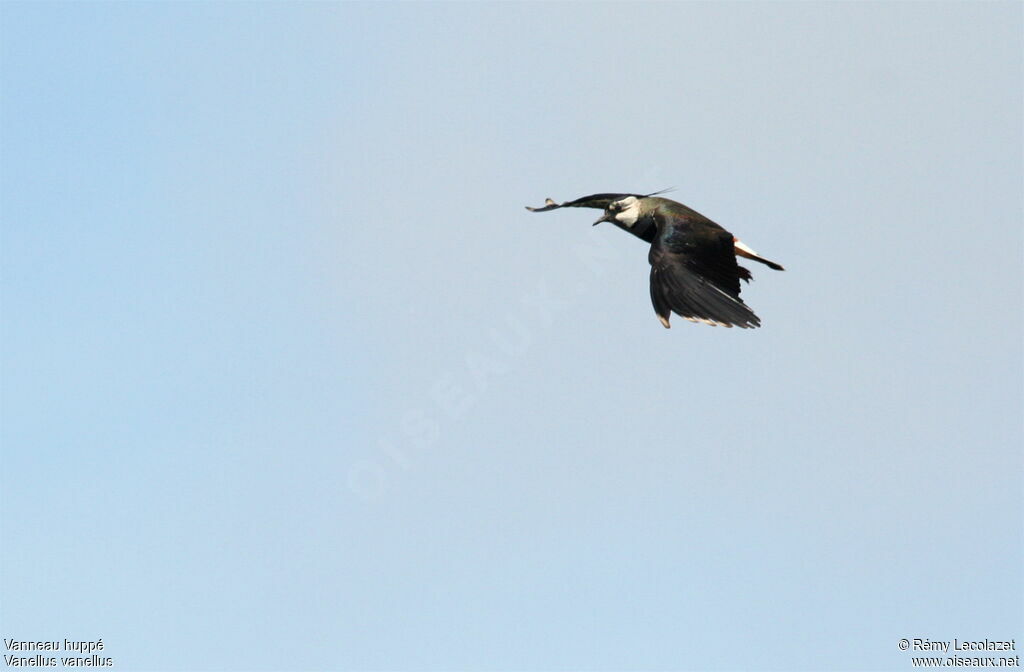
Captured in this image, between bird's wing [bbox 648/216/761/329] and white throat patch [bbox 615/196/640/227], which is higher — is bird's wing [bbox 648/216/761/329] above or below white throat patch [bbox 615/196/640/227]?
below

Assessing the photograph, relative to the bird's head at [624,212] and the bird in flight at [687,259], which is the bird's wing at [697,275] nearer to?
the bird in flight at [687,259]

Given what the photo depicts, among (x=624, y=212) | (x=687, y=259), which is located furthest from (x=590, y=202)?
(x=687, y=259)

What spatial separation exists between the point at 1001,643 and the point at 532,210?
44.2 ft

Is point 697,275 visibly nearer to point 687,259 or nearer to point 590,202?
point 687,259

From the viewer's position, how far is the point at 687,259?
22.9m

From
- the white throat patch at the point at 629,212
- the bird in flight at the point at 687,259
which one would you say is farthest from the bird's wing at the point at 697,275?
the white throat patch at the point at 629,212

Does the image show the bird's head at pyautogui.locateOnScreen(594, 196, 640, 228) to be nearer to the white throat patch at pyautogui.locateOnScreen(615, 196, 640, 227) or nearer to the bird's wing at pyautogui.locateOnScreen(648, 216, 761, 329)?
the white throat patch at pyautogui.locateOnScreen(615, 196, 640, 227)

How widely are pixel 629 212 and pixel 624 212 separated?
10 centimetres

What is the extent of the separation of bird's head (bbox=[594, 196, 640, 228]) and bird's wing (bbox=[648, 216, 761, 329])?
→ 109 cm

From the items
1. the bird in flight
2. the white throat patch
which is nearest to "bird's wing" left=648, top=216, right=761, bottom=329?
the bird in flight

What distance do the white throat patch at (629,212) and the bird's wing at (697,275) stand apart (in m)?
1.06

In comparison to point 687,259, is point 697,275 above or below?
below

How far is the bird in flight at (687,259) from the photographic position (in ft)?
71.6

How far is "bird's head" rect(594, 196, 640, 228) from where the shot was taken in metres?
25.1
